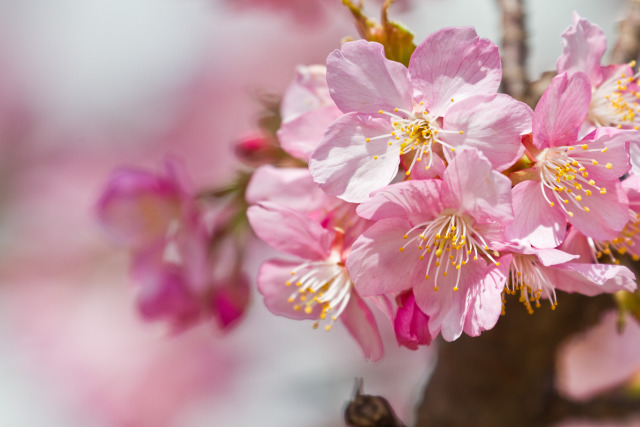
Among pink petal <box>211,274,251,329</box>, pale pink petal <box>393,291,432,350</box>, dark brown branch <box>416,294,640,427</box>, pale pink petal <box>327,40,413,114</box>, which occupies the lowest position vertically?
dark brown branch <box>416,294,640,427</box>

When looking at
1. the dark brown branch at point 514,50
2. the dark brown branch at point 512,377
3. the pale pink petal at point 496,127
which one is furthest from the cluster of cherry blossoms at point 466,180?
the dark brown branch at point 512,377

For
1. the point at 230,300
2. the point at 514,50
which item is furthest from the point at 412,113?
the point at 230,300

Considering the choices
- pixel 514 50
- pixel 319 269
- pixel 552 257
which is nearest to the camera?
pixel 552 257

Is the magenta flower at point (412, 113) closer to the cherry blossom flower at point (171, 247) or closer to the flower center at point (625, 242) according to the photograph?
the flower center at point (625, 242)

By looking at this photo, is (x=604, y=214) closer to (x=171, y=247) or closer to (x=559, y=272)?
(x=559, y=272)

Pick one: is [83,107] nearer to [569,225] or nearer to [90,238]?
[90,238]

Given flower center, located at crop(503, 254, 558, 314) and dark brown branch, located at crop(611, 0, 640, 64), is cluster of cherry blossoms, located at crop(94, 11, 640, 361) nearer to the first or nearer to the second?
flower center, located at crop(503, 254, 558, 314)

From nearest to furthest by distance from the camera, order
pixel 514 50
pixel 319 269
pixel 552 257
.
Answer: pixel 552 257
pixel 319 269
pixel 514 50

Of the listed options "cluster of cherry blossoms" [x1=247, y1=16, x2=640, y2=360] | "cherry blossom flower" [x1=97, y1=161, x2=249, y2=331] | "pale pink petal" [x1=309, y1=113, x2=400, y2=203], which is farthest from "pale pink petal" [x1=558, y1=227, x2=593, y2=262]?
"cherry blossom flower" [x1=97, y1=161, x2=249, y2=331]
